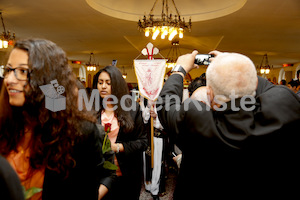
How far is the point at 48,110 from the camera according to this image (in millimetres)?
1186

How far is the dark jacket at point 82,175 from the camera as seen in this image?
1.18 metres

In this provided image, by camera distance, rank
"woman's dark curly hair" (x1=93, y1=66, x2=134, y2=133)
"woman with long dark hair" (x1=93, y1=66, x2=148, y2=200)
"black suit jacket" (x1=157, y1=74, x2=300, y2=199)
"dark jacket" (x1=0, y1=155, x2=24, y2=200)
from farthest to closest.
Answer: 1. "woman's dark curly hair" (x1=93, y1=66, x2=134, y2=133)
2. "woman with long dark hair" (x1=93, y1=66, x2=148, y2=200)
3. "black suit jacket" (x1=157, y1=74, x2=300, y2=199)
4. "dark jacket" (x1=0, y1=155, x2=24, y2=200)

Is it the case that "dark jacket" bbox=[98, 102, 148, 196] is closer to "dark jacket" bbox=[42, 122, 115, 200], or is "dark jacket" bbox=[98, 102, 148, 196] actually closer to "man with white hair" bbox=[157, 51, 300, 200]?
"dark jacket" bbox=[42, 122, 115, 200]

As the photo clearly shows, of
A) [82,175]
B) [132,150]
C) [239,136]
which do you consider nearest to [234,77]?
[239,136]

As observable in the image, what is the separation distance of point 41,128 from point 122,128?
4.22 feet

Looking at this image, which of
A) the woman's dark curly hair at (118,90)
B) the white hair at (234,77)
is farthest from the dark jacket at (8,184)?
the woman's dark curly hair at (118,90)

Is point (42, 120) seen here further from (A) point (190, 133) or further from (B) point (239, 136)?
(B) point (239, 136)

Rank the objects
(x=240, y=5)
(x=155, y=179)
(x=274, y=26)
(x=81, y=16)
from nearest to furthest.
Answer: (x=155, y=179) → (x=240, y=5) → (x=81, y=16) → (x=274, y=26)

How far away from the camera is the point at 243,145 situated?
3.58ft

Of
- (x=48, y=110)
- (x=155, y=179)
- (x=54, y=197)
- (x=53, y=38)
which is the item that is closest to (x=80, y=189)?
(x=54, y=197)

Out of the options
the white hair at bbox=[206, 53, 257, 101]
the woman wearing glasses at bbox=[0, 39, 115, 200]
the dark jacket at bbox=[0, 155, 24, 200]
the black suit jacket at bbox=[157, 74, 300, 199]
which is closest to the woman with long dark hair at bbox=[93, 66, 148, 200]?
the woman wearing glasses at bbox=[0, 39, 115, 200]

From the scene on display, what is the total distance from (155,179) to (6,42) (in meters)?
6.22

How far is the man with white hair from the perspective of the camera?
1.08m

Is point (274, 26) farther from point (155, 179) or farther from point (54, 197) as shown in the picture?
point (54, 197)
